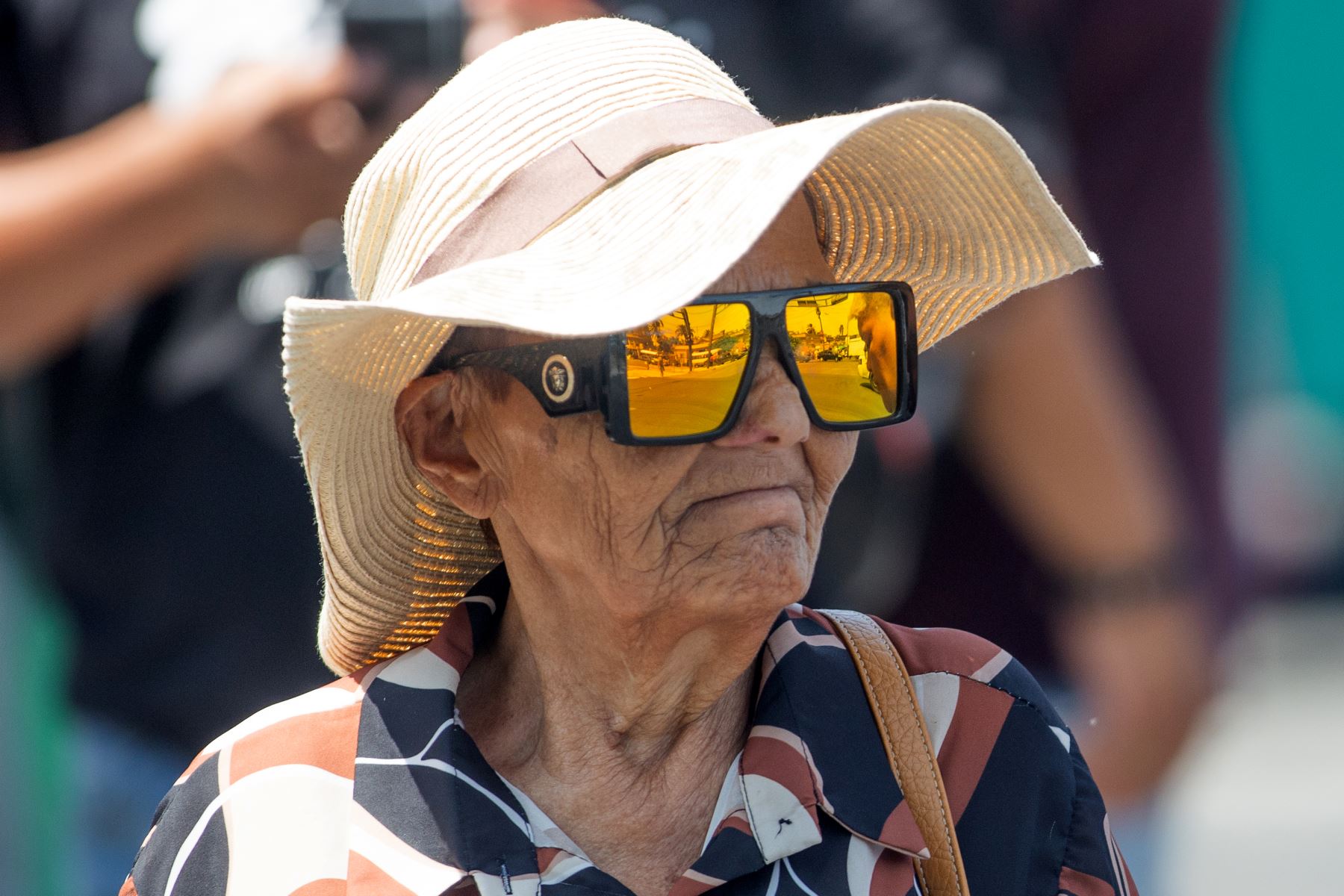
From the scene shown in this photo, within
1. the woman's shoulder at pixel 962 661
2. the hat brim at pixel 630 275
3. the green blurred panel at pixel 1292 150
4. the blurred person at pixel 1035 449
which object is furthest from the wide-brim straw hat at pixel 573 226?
the green blurred panel at pixel 1292 150

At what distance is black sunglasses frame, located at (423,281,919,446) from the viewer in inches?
62.1

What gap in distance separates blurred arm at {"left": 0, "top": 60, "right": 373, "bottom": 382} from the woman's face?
1181 mm

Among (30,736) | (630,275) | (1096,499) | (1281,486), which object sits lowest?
(1281,486)

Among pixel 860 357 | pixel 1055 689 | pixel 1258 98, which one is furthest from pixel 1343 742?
pixel 860 357

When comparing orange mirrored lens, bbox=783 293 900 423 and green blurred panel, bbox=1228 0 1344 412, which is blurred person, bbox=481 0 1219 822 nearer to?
orange mirrored lens, bbox=783 293 900 423

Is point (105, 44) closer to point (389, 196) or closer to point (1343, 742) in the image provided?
point (389, 196)

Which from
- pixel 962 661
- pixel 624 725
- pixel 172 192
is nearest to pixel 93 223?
pixel 172 192

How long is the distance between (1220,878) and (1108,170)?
3.05 m

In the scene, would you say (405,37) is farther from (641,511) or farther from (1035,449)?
(1035,449)

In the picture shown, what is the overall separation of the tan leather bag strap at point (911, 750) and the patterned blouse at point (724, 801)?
0.06 feet

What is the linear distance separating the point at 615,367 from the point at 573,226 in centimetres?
15

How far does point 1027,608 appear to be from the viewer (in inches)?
144

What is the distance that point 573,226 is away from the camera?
5.23ft

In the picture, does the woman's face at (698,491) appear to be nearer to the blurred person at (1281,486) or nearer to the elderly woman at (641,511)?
the elderly woman at (641,511)
